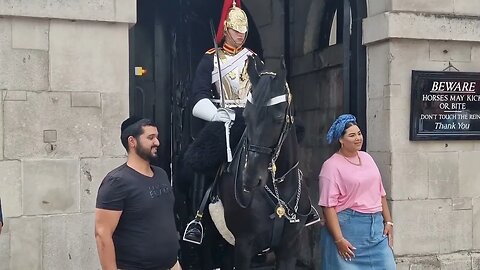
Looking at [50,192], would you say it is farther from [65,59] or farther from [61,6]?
[61,6]

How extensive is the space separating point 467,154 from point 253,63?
259cm

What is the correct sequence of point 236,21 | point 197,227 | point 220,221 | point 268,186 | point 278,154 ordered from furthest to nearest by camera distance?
point 236,21, point 197,227, point 220,221, point 268,186, point 278,154

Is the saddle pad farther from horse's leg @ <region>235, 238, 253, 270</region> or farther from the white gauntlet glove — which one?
the white gauntlet glove

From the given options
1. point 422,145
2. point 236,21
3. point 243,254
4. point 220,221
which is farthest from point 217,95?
point 422,145

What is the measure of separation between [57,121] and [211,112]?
3.90ft

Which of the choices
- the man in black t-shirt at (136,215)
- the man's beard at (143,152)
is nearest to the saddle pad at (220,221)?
the man in black t-shirt at (136,215)

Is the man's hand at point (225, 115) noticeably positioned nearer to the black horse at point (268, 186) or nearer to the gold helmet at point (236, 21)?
the black horse at point (268, 186)

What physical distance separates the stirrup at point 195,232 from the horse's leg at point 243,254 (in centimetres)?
45

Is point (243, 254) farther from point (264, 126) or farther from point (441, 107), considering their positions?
point (441, 107)

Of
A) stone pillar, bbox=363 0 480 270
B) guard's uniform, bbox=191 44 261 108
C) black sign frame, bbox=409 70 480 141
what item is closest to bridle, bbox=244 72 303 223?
guard's uniform, bbox=191 44 261 108

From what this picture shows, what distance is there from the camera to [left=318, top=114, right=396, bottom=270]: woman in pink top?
4.76 m

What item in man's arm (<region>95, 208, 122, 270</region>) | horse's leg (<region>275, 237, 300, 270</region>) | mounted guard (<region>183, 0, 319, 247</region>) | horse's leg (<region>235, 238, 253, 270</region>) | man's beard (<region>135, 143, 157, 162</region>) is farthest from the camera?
mounted guard (<region>183, 0, 319, 247</region>)

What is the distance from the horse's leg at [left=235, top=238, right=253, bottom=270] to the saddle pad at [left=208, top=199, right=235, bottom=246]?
0.73ft

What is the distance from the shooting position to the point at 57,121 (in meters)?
4.76
